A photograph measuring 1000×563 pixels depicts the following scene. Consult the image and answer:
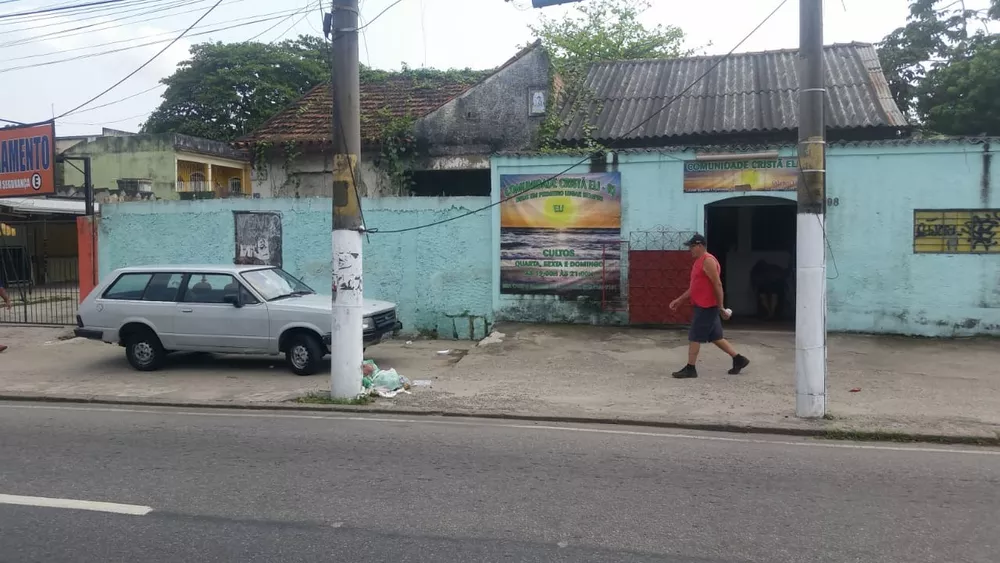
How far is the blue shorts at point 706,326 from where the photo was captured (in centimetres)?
945

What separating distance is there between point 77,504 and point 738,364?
291 inches

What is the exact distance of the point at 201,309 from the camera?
424 inches

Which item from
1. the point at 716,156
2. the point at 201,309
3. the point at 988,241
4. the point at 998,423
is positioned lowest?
the point at 998,423

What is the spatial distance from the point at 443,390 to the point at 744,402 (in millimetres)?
3383

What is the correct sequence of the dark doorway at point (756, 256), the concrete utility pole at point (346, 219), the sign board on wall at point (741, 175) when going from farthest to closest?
the dark doorway at point (756, 256), the sign board on wall at point (741, 175), the concrete utility pole at point (346, 219)

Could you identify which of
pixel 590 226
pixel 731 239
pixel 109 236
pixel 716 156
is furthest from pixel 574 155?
pixel 109 236

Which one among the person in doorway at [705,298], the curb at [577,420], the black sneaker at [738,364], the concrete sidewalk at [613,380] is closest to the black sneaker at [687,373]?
the concrete sidewalk at [613,380]

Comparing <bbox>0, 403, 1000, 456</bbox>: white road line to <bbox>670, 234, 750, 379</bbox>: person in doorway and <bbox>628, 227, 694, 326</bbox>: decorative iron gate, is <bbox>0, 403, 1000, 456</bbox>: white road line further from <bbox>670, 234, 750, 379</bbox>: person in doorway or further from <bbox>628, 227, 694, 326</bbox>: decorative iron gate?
<bbox>628, 227, 694, 326</bbox>: decorative iron gate

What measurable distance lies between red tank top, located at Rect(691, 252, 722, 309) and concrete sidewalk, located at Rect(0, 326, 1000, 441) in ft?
3.10

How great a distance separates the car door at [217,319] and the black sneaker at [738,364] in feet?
19.8

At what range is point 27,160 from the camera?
52.9ft

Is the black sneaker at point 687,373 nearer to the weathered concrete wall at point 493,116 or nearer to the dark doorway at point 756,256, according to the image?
the dark doorway at point 756,256

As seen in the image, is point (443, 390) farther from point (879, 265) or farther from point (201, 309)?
point (879, 265)

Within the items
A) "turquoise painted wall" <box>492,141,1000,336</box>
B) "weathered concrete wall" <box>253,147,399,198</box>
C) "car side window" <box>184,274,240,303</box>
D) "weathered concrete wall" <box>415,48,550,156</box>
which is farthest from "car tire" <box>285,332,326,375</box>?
"weathered concrete wall" <box>253,147,399,198</box>
